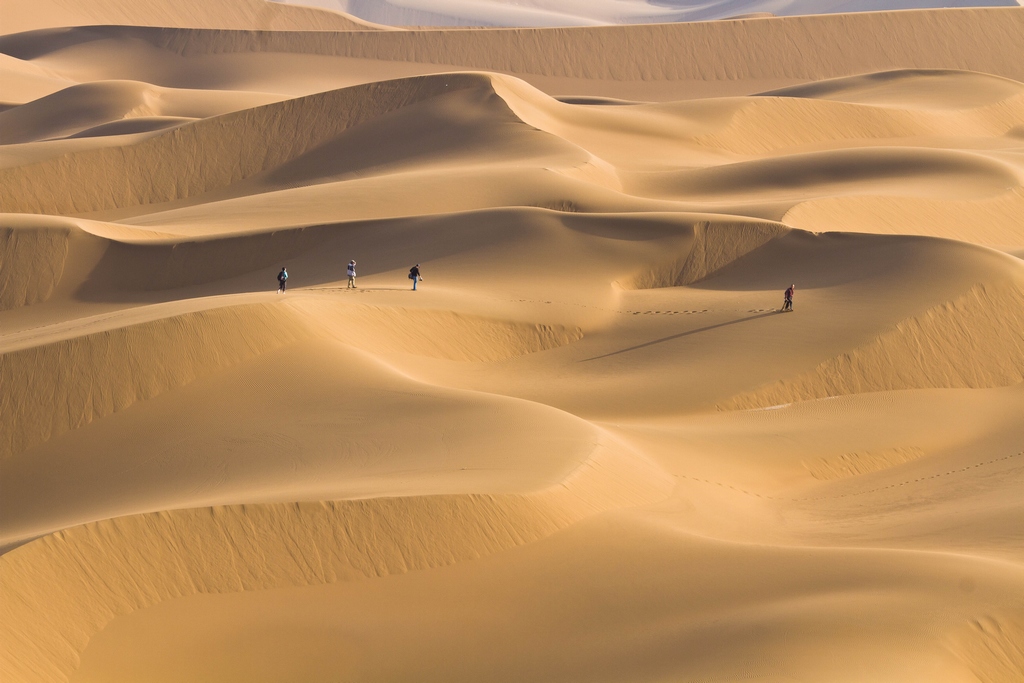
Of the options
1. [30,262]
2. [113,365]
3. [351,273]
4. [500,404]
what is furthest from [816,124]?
[113,365]

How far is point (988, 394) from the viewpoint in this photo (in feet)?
60.7

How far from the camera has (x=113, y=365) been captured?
1530 cm

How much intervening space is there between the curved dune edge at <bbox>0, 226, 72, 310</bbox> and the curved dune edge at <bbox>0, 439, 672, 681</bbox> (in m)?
16.2

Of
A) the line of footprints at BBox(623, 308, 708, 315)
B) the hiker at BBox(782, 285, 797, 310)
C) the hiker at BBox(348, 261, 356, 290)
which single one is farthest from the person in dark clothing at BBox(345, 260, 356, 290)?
the hiker at BBox(782, 285, 797, 310)

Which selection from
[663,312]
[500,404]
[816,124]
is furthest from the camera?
[816,124]

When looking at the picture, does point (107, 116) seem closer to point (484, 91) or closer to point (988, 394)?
point (484, 91)

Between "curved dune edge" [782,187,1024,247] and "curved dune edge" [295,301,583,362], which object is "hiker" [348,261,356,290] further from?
"curved dune edge" [782,187,1024,247]

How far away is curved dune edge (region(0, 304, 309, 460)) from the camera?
14.8m

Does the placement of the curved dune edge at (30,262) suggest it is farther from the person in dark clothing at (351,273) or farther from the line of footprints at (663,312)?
the line of footprints at (663,312)

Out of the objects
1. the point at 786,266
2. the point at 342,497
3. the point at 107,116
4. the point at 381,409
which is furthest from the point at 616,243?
the point at 107,116

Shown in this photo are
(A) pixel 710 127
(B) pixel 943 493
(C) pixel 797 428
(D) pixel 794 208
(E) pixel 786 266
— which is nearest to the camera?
(B) pixel 943 493

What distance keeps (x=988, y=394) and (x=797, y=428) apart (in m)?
4.11

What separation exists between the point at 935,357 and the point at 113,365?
514 inches

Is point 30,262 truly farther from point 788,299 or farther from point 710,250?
point 788,299
